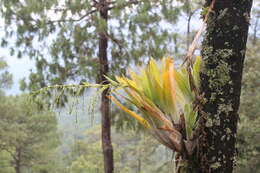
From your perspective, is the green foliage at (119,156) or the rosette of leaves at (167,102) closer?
the rosette of leaves at (167,102)

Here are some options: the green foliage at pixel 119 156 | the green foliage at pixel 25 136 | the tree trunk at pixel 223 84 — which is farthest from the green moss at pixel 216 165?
the green foliage at pixel 25 136

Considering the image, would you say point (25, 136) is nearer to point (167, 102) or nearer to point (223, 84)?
point (167, 102)

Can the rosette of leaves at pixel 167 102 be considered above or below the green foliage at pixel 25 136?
above

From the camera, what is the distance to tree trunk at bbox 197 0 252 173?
963 mm

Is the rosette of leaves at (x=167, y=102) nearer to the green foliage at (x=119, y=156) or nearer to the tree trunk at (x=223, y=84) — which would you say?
the tree trunk at (x=223, y=84)

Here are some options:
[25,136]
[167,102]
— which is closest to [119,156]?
[25,136]

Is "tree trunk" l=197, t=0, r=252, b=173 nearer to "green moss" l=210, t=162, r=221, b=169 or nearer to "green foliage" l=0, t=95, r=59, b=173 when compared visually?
"green moss" l=210, t=162, r=221, b=169

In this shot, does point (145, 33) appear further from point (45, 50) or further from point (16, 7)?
point (16, 7)

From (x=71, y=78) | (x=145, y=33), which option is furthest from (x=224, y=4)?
(x=71, y=78)

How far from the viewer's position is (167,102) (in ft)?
3.36

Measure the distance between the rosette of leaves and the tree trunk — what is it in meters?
0.06

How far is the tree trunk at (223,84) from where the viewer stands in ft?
3.16

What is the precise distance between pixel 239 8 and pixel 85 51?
5.01 metres

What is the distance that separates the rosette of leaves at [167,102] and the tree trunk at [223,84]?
6cm
